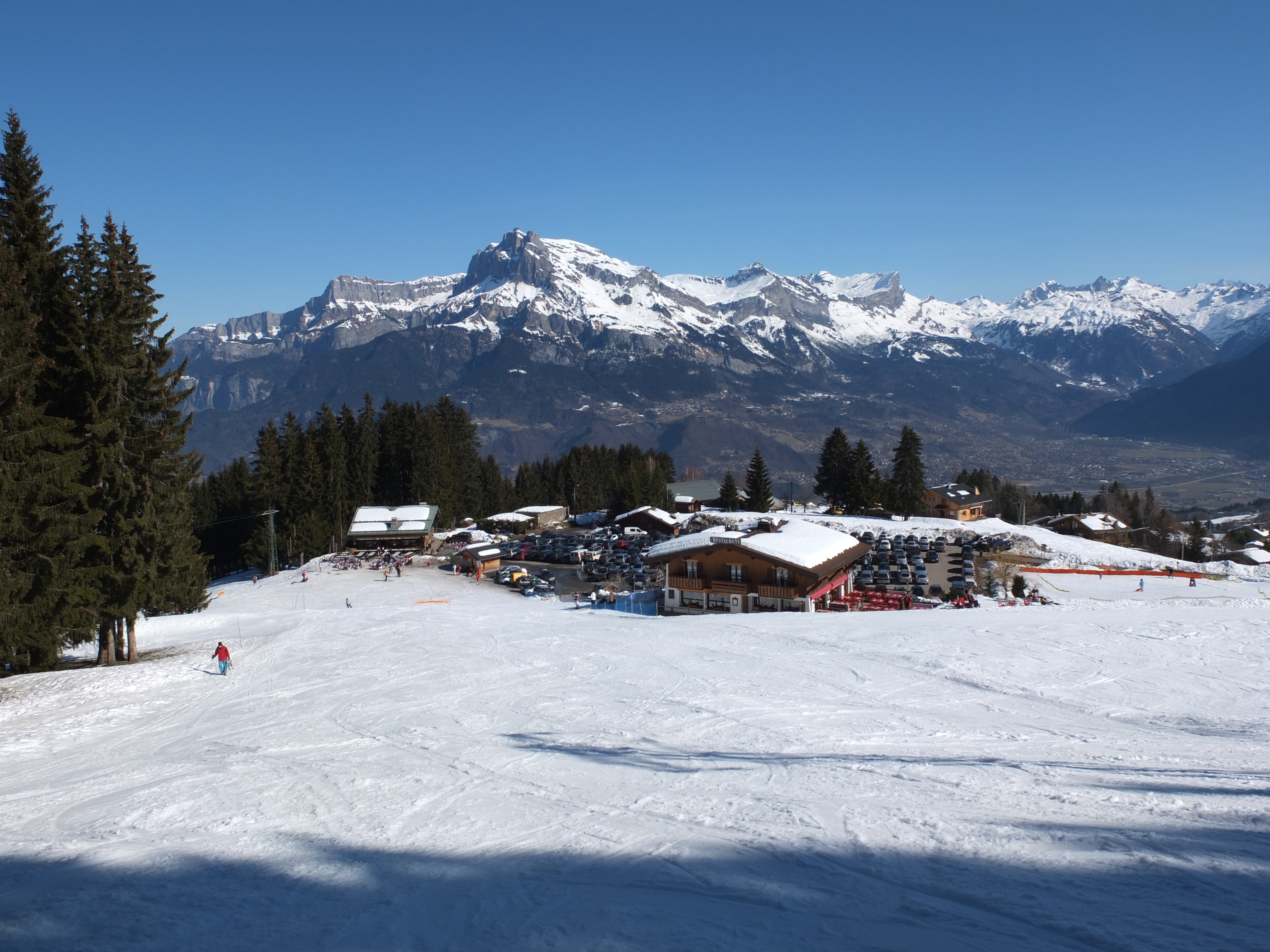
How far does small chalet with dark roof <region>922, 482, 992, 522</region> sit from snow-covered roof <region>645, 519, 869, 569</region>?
49.1 m

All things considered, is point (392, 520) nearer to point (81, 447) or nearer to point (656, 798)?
point (81, 447)

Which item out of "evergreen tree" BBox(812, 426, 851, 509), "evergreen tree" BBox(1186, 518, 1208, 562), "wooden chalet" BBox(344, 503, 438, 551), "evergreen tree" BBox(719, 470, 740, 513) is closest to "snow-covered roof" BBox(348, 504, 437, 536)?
"wooden chalet" BBox(344, 503, 438, 551)

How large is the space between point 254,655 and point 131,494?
20.8 feet

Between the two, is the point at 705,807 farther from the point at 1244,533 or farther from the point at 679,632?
the point at 1244,533

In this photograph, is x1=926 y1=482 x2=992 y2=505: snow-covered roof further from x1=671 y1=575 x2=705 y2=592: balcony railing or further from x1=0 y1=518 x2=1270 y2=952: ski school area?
x1=0 y1=518 x2=1270 y2=952: ski school area

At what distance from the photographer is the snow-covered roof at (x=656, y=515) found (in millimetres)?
74562

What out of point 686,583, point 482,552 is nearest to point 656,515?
point 482,552

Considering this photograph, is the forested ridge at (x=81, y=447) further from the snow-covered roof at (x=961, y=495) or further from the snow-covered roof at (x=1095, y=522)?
the snow-covered roof at (x=1095, y=522)

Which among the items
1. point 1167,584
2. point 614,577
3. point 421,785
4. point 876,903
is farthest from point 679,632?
point 1167,584

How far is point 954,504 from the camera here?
302 feet

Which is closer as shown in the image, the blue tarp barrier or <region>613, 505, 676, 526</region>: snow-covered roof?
the blue tarp barrier

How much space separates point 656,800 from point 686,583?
3064 centimetres

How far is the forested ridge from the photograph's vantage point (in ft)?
58.4

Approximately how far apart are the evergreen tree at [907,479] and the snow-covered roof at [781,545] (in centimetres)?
3405
